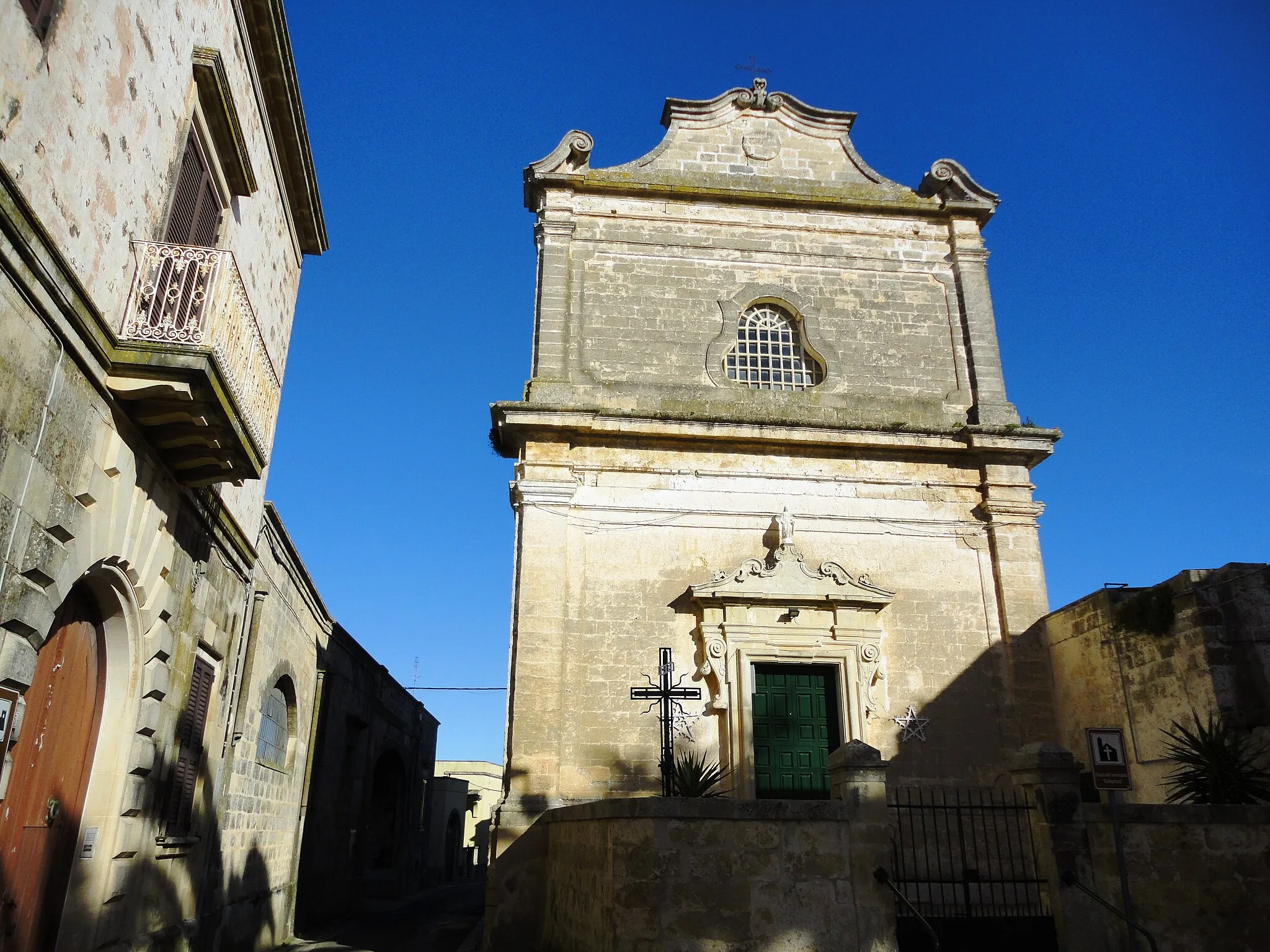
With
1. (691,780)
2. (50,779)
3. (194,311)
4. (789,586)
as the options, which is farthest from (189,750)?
(789,586)

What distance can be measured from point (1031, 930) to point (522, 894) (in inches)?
214

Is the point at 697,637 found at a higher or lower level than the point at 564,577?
lower

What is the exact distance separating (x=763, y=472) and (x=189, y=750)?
7889 millimetres

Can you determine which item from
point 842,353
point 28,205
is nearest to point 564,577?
point 842,353

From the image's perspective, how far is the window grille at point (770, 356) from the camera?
14.4 metres

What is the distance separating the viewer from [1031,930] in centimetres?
736

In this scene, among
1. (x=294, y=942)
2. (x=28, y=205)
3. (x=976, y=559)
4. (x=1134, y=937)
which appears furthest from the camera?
(x=294, y=942)

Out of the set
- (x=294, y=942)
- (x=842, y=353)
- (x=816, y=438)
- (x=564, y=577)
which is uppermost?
(x=842, y=353)

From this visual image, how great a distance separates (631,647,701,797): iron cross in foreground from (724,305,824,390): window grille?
478 centimetres

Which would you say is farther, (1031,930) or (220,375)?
(1031,930)

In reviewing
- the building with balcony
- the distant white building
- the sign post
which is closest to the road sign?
the sign post

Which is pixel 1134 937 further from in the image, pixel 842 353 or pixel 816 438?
pixel 842 353

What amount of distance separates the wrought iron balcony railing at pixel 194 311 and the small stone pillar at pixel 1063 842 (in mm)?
6999

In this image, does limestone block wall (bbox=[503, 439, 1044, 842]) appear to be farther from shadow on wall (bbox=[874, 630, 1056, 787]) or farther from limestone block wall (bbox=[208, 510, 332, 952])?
limestone block wall (bbox=[208, 510, 332, 952])
